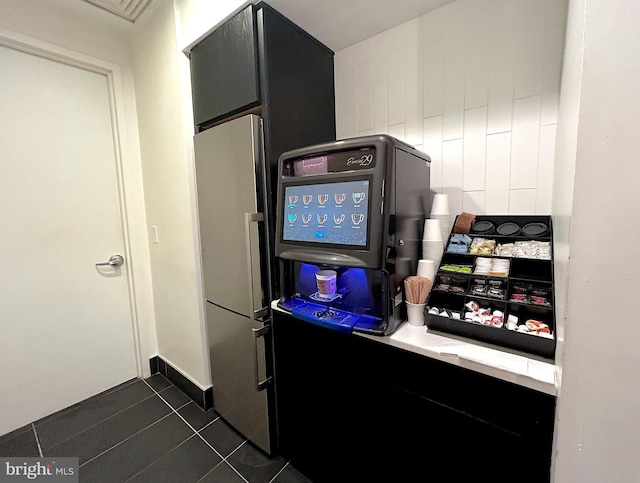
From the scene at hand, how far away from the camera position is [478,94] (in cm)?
113

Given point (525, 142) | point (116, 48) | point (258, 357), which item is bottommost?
point (258, 357)

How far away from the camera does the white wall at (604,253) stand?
0.43 m

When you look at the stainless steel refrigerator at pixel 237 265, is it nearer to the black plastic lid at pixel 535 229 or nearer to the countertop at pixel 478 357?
the countertop at pixel 478 357

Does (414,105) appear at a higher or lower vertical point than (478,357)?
higher

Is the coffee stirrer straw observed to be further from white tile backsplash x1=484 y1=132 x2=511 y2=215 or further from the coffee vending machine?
white tile backsplash x1=484 y1=132 x2=511 y2=215

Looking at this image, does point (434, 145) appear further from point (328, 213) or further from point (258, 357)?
point (258, 357)

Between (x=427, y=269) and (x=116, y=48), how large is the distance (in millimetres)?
2389

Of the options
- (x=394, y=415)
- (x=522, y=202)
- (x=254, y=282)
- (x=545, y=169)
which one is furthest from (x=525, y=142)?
(x=254, y=282)

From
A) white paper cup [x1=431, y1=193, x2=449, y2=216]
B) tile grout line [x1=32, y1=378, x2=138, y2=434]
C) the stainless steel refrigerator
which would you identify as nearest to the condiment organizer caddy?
white paper cup [x1=431, y1=193, x2=449, y2=216]

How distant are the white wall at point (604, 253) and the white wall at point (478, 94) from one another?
2.16 feet

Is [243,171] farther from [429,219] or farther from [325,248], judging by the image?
[429,219]

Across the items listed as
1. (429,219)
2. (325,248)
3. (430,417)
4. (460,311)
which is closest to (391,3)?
(429,219)

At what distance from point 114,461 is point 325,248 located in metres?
1.54

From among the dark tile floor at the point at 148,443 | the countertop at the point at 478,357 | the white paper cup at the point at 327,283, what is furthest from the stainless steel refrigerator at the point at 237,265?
the countertop at the point at 478,357
